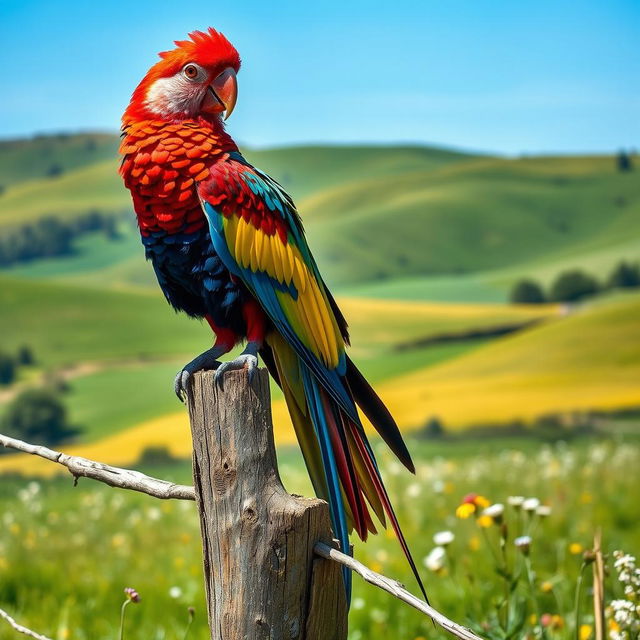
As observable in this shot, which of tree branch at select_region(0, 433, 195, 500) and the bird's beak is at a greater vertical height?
the bird's beak

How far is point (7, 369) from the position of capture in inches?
280

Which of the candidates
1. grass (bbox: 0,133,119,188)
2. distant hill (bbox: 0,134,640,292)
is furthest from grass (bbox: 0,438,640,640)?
grass (bbox: 0,133,119,188)

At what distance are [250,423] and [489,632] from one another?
109 cm

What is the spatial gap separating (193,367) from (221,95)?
2.62ft

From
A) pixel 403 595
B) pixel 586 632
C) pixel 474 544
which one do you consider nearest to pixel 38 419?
pixel 474 544

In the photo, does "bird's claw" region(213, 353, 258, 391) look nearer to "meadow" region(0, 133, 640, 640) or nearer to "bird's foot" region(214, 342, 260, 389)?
"bird's foot" region(214, 342, 260, 389)

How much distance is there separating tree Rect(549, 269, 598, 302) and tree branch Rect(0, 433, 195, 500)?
5.98 meters

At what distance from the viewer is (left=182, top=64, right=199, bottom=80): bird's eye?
2523 millimetres

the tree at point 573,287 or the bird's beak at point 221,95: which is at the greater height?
the bird's beak at point 221,95

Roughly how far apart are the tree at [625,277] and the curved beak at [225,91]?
18.7 feet

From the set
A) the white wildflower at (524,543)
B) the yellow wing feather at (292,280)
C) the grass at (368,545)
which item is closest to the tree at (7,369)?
the grass at (368,545)

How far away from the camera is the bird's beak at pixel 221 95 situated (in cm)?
256

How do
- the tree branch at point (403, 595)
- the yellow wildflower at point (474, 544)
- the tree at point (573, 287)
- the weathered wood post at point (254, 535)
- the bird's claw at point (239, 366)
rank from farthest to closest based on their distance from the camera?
1. the tree at point (573, 287)
2. the yellow wildflower at point (474, 544)
3. the bird's claw at point (239, 366)
4. the weathered wood post at point (254, 535)
5. the tree branch at point (403, 595)

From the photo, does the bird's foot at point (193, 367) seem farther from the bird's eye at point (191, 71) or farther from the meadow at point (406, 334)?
the meadow at point (406, 334)
